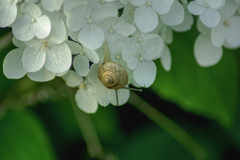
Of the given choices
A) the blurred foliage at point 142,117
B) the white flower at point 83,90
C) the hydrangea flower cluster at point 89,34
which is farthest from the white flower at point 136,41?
the blurred foliage at point 142,117

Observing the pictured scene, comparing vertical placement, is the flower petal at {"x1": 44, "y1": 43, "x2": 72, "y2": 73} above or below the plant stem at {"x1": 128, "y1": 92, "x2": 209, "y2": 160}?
above

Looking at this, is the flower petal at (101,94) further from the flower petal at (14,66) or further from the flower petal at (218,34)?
the flower petal at (218,34)

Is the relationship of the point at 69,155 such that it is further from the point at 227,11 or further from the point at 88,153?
the point at 227,11

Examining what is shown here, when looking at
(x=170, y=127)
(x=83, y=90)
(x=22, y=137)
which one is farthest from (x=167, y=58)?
(x=22, y=137)

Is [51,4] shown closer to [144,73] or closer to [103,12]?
[103,12]

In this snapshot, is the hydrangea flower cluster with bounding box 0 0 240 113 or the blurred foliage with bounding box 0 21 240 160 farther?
the blurred foliage with bounding box 0 21 240 160

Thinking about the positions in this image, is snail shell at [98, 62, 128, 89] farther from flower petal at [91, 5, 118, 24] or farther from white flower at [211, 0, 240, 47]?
white flower at [211, 0, 240, 47]

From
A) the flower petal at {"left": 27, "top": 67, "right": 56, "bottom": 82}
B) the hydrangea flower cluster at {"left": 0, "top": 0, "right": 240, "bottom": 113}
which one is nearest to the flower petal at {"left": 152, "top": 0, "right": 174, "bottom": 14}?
the hydrangea flower cluster at {"left": 0, "top": 0, "right": 240, "bottom": 113}
